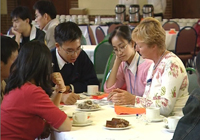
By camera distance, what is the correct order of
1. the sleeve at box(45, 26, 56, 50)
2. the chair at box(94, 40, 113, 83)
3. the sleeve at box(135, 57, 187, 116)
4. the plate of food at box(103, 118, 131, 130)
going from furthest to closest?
1. the chair at box(94, 40, 113, 83)
2. the sleeve at box(45, 26, 56, 50)
3. the sleeve at box(135, 57, 187, 116)
4. the plate of food at box(103, 118, 131, 130)

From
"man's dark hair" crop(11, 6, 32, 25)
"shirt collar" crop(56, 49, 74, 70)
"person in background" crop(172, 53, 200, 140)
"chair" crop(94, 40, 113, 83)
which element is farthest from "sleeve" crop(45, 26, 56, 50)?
"person in background" crop(172, 53, 200, 140)

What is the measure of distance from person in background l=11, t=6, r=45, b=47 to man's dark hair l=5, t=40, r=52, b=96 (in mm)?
2292

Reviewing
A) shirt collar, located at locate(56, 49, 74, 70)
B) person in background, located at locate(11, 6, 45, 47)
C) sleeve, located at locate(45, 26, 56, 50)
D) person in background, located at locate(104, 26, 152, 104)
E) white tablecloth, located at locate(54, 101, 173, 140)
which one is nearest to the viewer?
white tablecloth, located at locate(54, 101, 173, 140)

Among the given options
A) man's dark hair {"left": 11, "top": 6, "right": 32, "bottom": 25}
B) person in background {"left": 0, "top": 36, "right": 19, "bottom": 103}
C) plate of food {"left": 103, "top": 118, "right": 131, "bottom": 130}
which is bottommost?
plate of food {"left": 103, "top": 118, "right": 131, "bottom": 130}

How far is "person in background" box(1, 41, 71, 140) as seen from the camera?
204 cm

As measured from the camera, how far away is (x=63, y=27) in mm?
3117

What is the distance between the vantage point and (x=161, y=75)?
2.43m

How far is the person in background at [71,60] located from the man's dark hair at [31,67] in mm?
897

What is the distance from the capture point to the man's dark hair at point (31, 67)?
2.12m

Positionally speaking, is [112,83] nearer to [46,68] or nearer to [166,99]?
[166,99]

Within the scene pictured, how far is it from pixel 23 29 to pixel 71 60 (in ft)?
5.26

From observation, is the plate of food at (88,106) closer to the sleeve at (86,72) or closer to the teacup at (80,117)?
the teacup at (80,117)

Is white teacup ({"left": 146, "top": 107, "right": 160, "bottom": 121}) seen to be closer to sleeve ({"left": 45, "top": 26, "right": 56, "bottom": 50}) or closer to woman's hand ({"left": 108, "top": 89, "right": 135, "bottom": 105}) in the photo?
woman's hand ({"left": 108, "top": 89, "right": 135, "bottom": 105})

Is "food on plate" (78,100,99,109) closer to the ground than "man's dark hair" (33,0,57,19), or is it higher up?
closer to the ground
